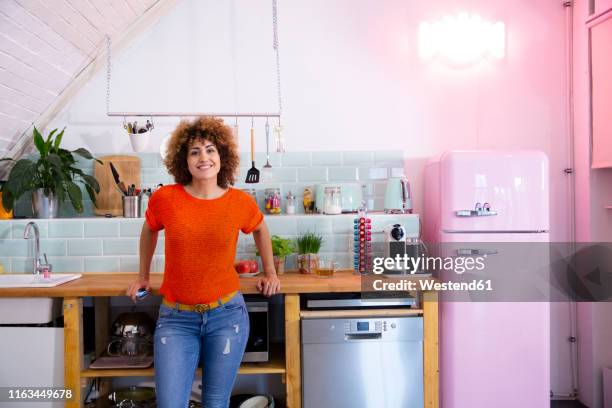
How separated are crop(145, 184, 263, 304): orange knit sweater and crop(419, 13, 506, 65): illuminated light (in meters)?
1.88

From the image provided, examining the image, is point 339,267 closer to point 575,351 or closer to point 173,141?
point 173,141

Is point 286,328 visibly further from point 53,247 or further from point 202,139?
point 53,247

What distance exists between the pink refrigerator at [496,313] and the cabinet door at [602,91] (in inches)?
22.5

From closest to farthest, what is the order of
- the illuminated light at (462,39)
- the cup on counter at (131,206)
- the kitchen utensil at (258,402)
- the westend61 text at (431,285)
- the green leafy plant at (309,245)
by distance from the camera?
the westend61 text at (431,285)
the kitchen utensil at (258,402)
the green leafy plant at (309,245)
the cup on counter at (131,206)
the illuminated light at (462,39)

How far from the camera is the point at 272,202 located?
3160 millimetres

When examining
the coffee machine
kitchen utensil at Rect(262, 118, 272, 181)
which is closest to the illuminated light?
kitchen utensil at Rect(262, 118, 272, 181)

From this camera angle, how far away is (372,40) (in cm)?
330

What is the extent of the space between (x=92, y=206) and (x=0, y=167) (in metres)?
0.57

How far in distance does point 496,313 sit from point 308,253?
1.04 metres

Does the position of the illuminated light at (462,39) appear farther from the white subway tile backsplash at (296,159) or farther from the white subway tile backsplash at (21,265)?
the white subway tile backsplash at (21,265)

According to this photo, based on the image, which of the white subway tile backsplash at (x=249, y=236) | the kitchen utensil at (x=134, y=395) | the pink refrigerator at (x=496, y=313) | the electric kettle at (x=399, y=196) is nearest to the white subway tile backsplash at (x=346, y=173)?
the white subway tile backsplash at (x=249, y=236)

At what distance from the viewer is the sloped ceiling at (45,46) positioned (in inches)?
98.2

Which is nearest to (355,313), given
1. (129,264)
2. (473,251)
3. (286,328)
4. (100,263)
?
(286,328)

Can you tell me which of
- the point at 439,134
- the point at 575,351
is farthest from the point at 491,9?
the point at 575,351
